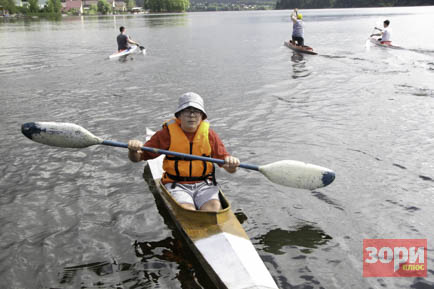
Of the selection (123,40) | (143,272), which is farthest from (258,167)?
(123,40)

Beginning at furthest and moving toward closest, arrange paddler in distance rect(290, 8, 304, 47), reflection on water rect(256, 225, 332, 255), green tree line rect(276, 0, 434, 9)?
green tree line rect(276, 0, 434, 9)
paddler in distance rect(290, 8, 304, 47)
reflection on water rect(256, 225, 332, 255)

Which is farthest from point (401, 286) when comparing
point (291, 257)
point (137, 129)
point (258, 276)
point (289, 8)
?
point (289, 8)

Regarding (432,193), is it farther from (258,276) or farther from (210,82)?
(210,82)

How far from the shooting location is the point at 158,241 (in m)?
5.28

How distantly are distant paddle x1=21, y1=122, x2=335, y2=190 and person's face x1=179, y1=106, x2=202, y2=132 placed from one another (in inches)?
16.5

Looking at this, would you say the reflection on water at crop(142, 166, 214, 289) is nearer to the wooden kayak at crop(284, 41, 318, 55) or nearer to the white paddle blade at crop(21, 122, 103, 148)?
the white paddle blade at crop(21, 122, 103, 148)

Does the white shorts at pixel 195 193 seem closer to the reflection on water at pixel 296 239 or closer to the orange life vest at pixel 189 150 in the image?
the orange life vest at pixel 189 150

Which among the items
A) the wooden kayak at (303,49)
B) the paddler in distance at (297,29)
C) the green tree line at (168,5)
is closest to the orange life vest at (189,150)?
the wooden kayak at (303,49)

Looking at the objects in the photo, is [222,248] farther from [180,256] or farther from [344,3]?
[344,3]

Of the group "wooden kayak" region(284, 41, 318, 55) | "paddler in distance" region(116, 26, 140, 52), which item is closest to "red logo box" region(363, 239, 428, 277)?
"wooden kayak" region(284, 41, 318, 55)

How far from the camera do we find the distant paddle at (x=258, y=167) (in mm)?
5359

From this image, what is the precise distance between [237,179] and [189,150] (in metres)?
2.18

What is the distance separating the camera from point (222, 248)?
14.4 ft

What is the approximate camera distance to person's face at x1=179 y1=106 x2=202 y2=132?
→ 519 centimetres
